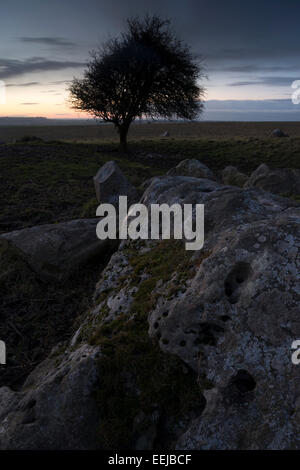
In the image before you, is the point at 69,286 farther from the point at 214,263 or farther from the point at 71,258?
the point at 214,263

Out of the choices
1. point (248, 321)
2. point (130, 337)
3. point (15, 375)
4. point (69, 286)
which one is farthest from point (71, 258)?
point (248, 321)

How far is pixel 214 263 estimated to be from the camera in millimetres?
3822

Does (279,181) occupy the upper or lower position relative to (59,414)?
upper

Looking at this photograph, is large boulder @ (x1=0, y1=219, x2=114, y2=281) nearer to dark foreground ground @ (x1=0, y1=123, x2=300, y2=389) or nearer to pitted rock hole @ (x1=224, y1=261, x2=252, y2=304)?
dark foreground ground @ (x1=0, y1=123, x2=300, y2=389)

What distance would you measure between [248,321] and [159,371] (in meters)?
0.99

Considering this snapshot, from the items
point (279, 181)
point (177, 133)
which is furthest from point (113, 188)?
point (177, 133)

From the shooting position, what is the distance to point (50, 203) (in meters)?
14.1

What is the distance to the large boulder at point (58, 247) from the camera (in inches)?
330

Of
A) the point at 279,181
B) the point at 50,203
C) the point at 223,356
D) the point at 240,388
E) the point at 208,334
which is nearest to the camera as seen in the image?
the point at 240,388

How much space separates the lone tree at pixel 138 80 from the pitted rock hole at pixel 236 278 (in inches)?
1183

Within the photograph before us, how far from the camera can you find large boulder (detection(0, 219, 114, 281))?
839 centimetres

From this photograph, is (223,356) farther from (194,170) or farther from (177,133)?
(177,133)

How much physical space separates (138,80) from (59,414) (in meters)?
33.0
